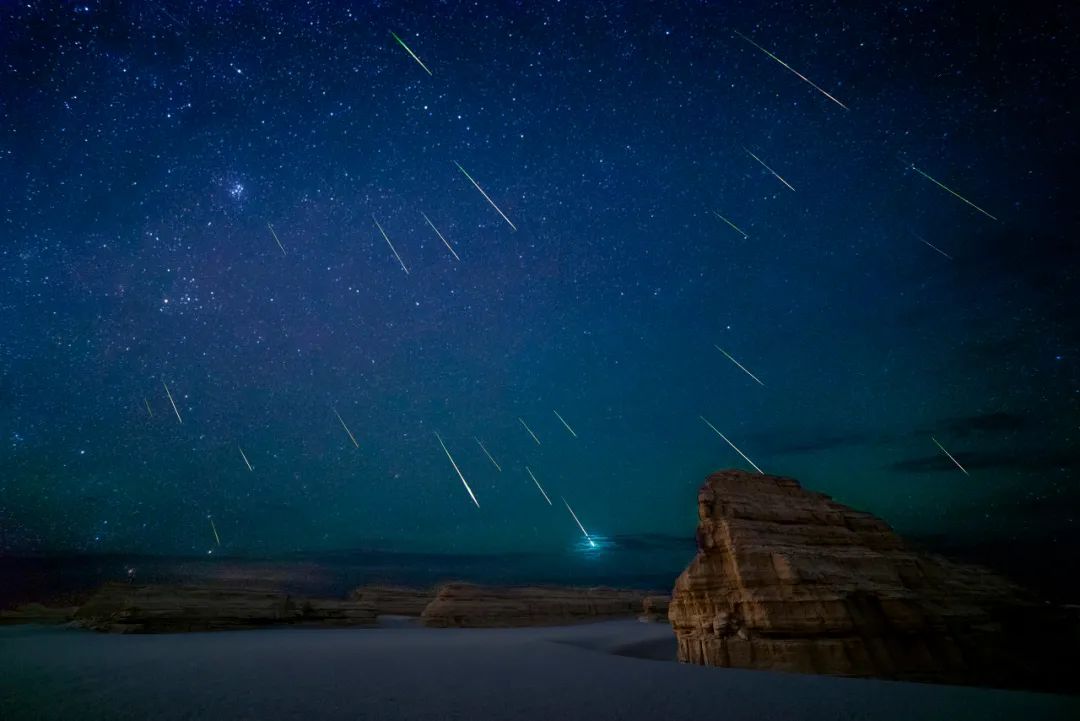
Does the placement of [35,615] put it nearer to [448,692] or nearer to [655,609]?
[448,692]

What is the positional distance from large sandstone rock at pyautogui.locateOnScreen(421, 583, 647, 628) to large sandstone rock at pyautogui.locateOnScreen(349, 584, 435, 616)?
19.2 m

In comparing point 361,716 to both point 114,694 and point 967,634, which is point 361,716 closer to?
point 114,694

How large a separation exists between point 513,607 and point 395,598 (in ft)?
95.8

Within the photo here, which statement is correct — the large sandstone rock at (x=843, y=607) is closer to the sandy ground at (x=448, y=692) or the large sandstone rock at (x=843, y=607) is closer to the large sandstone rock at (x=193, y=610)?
the sandy ground at (x=448, y=692)

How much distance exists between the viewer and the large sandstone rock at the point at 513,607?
50.3 metres

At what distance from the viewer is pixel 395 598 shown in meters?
72.8

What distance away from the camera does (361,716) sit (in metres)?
11.1

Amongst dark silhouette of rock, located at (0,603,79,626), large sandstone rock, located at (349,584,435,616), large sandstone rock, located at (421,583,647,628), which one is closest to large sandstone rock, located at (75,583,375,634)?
large sandstone rock, located at (421,583,647,628)

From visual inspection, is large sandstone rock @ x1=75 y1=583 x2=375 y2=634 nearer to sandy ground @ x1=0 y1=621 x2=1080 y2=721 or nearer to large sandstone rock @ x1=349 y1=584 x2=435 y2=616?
sandy ground @ x1=0 y1=621 x2=1080 y2=721

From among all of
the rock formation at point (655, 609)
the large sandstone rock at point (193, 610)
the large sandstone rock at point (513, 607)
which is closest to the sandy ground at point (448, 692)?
the large sandstone rock at point (193, 610)

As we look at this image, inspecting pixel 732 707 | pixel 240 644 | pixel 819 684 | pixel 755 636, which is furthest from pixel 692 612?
pixel 240 644

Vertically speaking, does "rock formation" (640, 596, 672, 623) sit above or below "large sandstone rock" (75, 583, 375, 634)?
below

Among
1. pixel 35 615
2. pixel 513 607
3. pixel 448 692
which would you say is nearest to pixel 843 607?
pixel 448 692

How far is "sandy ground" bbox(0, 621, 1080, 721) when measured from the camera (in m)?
11.5
